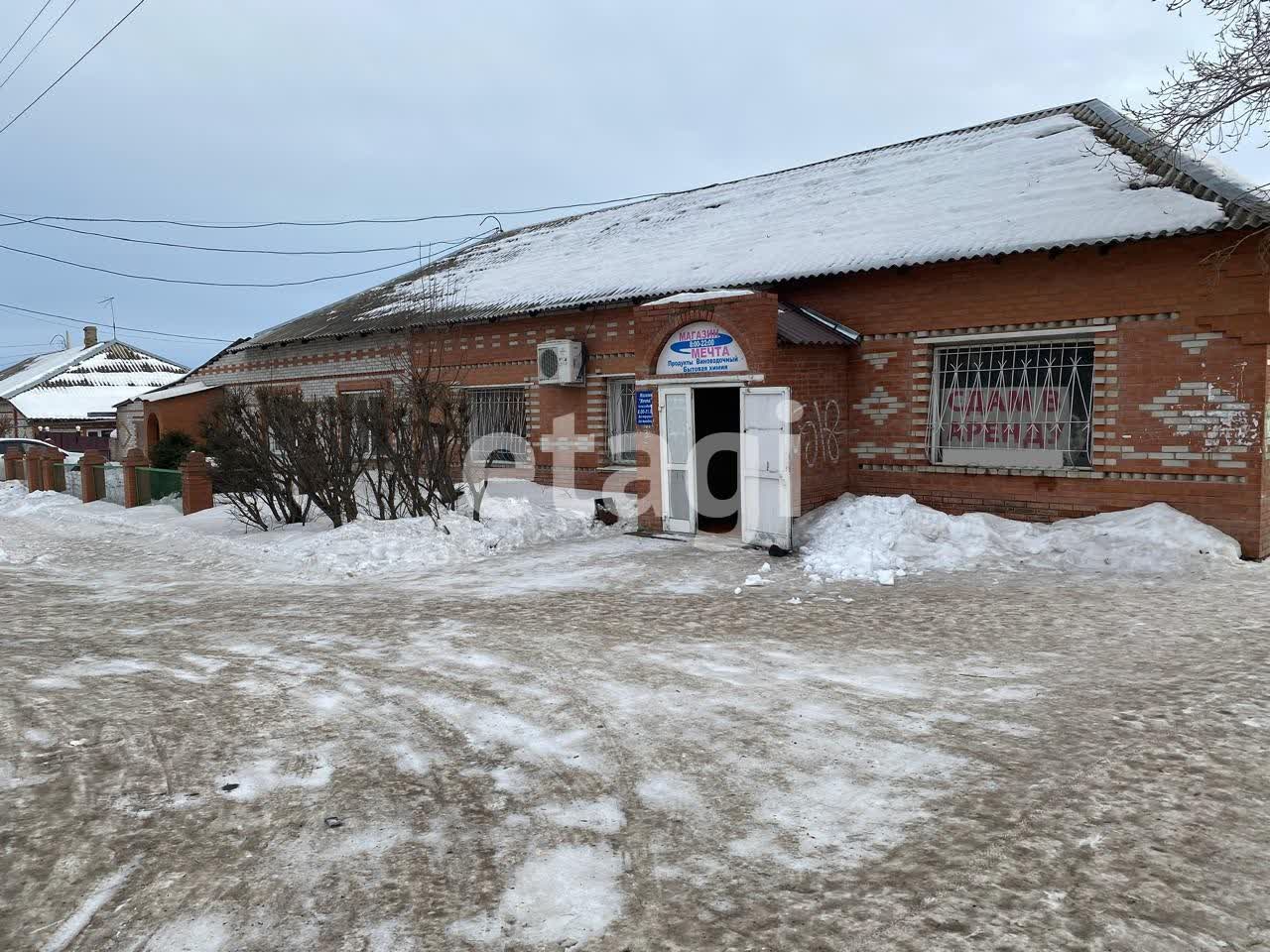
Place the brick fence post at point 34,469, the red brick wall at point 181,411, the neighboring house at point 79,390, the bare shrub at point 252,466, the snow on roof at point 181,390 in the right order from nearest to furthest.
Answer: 1. the bare shrub at point 252,466
2. the brick fence post at point 34,469
3. the red brick wall at point 181,411
4. the snow on roof at point 181,390
5. the neighboring house at point 79,390

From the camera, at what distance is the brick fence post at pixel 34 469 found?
2181 centimetres

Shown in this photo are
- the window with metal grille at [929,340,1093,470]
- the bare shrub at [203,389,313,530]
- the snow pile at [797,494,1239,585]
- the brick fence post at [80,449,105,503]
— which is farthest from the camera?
the brick fence post at [80,449,105,503]

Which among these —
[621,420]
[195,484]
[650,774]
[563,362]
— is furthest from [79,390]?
[650,774]

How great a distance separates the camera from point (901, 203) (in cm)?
1240

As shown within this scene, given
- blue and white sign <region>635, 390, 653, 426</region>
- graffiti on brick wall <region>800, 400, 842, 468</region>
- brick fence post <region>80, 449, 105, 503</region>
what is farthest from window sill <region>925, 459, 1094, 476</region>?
brick fence post <region>80, 449, 105, 503</region>

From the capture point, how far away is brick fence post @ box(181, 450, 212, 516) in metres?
15.0

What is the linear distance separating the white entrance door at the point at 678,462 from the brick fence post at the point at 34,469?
60.3 feet

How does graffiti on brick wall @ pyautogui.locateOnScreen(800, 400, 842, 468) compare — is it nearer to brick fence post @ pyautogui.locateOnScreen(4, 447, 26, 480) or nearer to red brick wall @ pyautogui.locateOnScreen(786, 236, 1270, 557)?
red brick wall @ pyautogui.locateOnScreen(786, 236, 1270, 557)

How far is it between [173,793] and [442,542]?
272 inches

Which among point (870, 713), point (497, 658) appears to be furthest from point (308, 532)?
point (870, 713)

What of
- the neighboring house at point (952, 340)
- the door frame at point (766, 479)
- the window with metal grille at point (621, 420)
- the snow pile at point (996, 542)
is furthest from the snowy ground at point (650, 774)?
the window with metal grille at point (621, 420)

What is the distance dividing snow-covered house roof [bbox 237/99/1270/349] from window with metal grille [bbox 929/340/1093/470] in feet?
4.33

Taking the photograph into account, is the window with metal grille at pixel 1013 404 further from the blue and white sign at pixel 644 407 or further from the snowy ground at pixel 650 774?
the blue and white sign at pixel 644 407

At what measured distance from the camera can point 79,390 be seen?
135 ft
